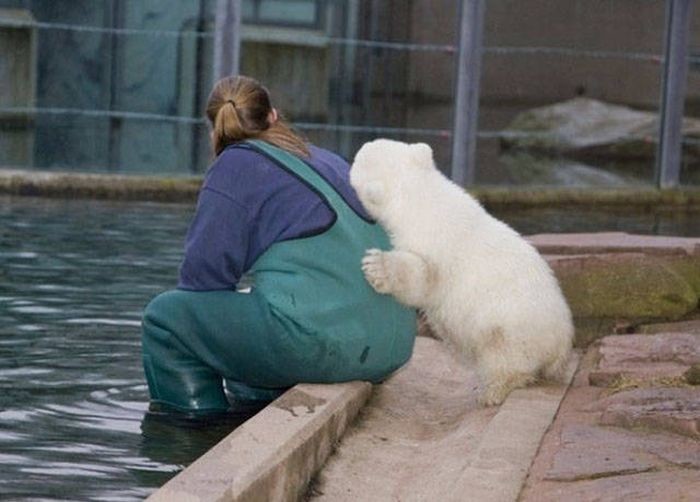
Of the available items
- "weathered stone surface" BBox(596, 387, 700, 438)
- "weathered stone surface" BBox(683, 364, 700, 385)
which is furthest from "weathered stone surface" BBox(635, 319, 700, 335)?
"weathered stone surface" BBox(596, 387, 700, 438)

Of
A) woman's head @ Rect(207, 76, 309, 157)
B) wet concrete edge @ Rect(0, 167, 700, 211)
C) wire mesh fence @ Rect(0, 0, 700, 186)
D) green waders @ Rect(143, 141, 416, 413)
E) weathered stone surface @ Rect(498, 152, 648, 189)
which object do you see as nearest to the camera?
green waders @ Rect(143, 141, 416, 413)

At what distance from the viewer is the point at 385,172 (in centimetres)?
561

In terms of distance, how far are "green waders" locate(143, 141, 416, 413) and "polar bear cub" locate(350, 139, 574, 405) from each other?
110mm

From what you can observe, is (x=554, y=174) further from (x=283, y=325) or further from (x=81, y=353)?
(x=283, y=325)

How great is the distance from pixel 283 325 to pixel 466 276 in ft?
2.00

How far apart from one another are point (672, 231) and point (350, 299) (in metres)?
7.16

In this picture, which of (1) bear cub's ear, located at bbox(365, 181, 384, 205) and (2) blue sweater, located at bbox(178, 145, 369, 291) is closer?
(2) blue sweater, located at bbox(178, 145, 369, 291)

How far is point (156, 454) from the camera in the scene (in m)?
5.07

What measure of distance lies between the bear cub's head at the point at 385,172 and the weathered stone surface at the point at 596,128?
46.2ft

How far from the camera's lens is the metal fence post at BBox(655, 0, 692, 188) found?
1457cm

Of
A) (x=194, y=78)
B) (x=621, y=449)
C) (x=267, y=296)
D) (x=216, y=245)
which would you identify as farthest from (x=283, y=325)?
(x=194, y=78)

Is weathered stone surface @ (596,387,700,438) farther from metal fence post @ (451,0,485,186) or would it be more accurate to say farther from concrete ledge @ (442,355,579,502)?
metal fence post @ (451,0,485,186)

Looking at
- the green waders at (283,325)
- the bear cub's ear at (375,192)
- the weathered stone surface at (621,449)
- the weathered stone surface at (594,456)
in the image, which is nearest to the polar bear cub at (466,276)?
the bear cub's ear at (375,192)

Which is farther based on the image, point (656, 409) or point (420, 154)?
point (420, 154)
